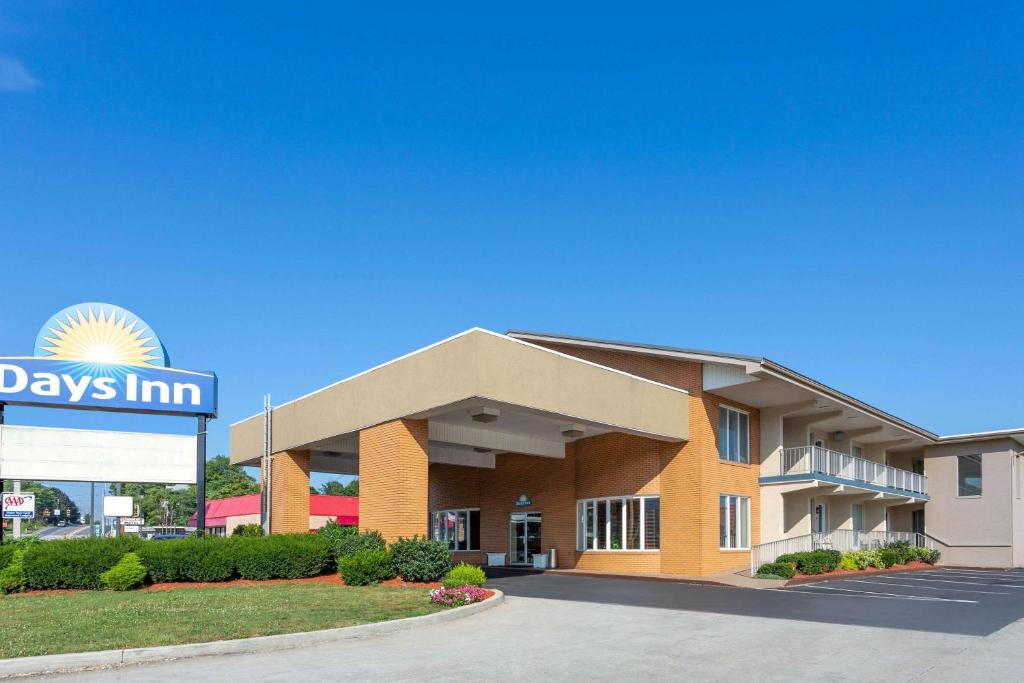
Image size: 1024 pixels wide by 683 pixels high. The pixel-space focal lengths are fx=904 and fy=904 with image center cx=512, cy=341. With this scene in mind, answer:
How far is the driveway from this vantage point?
11.0m

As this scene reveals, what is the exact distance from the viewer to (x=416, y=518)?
23.5 m

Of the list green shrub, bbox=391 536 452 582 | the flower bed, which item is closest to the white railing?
green shrub, bbox=391 536 452 582

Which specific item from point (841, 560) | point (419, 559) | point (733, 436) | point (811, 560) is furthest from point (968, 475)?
point (419, 559)

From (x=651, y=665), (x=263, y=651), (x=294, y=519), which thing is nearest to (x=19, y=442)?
(x=294, y=519)

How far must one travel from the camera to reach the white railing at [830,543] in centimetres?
2786

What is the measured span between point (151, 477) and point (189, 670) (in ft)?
68.4

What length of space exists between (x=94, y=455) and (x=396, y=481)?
1208cm

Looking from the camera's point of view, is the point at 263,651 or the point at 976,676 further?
the point at 263,651

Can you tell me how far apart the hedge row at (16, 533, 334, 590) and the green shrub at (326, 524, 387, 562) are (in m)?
0.38

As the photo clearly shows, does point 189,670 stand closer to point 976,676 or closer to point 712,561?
point 976,676

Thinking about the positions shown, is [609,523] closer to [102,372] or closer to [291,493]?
[291,493]

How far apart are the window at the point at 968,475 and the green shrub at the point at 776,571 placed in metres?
20.9

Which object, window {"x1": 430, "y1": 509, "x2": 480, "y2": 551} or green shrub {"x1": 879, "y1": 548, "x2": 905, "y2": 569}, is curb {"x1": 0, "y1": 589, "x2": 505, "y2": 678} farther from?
green shrub {"x1": 879, "y1": 548, "x2": 905, "y2": 569}

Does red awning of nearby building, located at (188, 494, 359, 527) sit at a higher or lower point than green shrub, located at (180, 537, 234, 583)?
lower
